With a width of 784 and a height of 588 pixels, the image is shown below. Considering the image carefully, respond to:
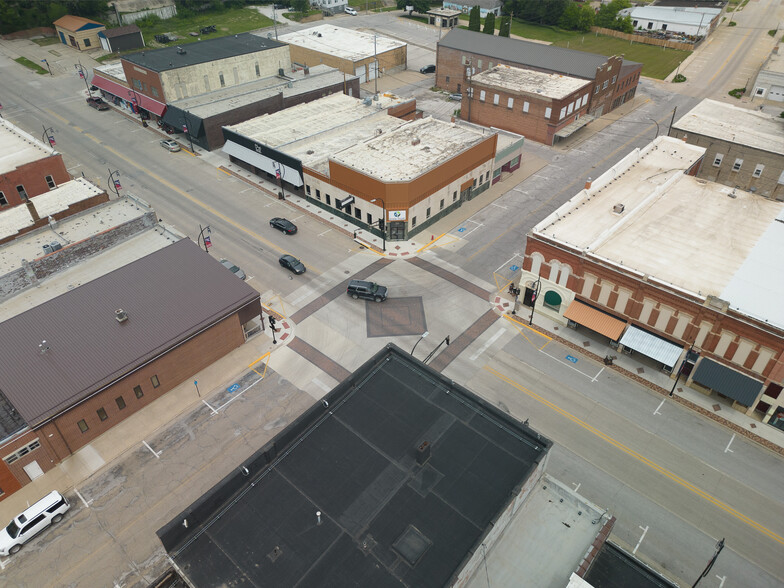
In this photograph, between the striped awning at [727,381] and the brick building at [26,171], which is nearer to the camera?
the striped awning at [727,381]

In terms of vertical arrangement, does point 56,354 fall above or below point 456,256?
above

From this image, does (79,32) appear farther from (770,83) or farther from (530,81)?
(770,83)

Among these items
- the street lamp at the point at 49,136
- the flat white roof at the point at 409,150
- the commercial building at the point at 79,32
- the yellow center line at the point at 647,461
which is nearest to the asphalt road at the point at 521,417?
the yellow center line at the point at 647,461

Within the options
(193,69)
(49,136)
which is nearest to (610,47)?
(193,69)

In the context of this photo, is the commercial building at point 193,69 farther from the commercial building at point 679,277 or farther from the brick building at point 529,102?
the commercial building at point 679,277

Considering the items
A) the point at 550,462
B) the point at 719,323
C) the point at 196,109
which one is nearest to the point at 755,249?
the point at 719,323

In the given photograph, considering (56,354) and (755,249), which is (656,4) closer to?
(755,249)
